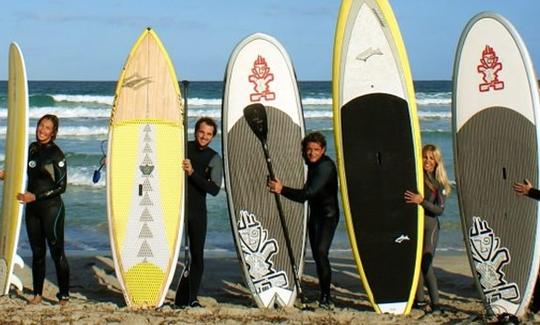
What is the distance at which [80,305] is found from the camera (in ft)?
18.1

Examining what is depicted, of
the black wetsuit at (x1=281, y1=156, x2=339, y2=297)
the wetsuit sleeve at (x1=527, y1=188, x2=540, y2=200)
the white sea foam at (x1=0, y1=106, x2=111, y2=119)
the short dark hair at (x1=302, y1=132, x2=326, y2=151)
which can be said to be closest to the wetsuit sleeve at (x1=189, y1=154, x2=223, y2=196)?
the black wetsuit at (x1=281, y1=156, x2=339, y2=297)

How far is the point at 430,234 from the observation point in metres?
5.33

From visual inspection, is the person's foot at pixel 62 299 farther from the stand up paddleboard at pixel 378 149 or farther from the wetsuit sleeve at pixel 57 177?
the stand up paddleboard at pixel 378 149

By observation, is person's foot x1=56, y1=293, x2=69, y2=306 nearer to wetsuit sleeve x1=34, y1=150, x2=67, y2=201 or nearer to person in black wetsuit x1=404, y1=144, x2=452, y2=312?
wetsuit sleeve x1=34, y1=150, x2=67, y2=201

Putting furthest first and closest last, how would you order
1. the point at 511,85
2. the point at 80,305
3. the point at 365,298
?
the point at 365,298 < the point at 80,305 < the point at 511,85

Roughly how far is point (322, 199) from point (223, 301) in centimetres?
131

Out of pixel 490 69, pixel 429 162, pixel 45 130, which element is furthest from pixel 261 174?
pixel 490 69

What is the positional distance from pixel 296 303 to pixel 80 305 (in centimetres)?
153

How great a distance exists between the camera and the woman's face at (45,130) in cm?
518

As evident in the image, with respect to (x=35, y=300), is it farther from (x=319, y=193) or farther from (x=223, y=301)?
(x=319, y=193)

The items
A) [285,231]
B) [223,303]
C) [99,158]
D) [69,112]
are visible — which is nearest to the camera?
[285,231]

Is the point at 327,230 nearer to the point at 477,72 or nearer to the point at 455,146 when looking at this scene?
the point at 455,146

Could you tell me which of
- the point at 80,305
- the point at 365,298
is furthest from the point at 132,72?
the point at 365,298

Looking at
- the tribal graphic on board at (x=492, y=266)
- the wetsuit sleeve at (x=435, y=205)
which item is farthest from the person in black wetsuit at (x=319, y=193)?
the tribal graphic on board at (x=492, y=266)
